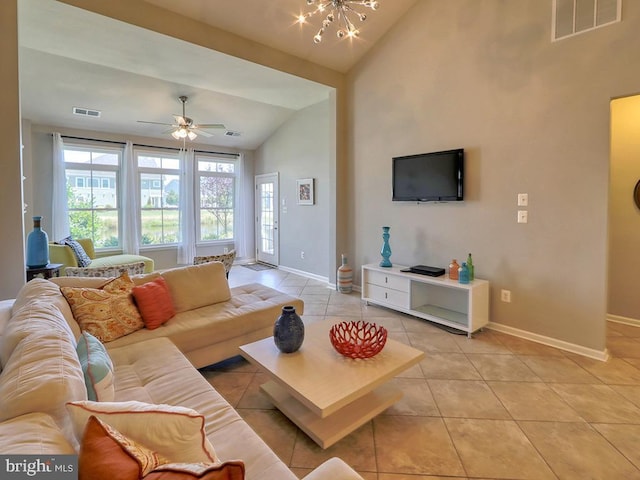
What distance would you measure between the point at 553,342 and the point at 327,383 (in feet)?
8.32

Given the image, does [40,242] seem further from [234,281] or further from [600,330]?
[600,330]

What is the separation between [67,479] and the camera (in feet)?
2.30

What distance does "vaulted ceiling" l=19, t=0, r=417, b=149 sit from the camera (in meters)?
3.27

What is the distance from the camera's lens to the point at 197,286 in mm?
2785

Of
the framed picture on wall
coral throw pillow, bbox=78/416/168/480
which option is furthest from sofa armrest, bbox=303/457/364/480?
the framed picture on wall

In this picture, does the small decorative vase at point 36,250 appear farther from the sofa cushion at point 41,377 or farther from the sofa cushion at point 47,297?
the sofa cushion at point 41,377

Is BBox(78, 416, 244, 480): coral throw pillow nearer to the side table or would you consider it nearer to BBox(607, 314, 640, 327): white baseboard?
the side table

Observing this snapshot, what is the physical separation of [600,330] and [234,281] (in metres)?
4.86

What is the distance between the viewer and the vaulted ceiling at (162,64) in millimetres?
3266

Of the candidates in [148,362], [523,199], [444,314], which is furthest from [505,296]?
[148,362]

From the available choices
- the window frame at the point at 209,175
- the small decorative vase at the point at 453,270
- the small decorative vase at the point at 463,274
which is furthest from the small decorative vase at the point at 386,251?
the window frame at the point at 209,175

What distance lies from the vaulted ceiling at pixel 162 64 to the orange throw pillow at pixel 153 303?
258 centimetres

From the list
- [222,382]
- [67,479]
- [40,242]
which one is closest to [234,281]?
[40,242]

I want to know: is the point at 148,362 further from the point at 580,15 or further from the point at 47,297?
the point at 580,15
